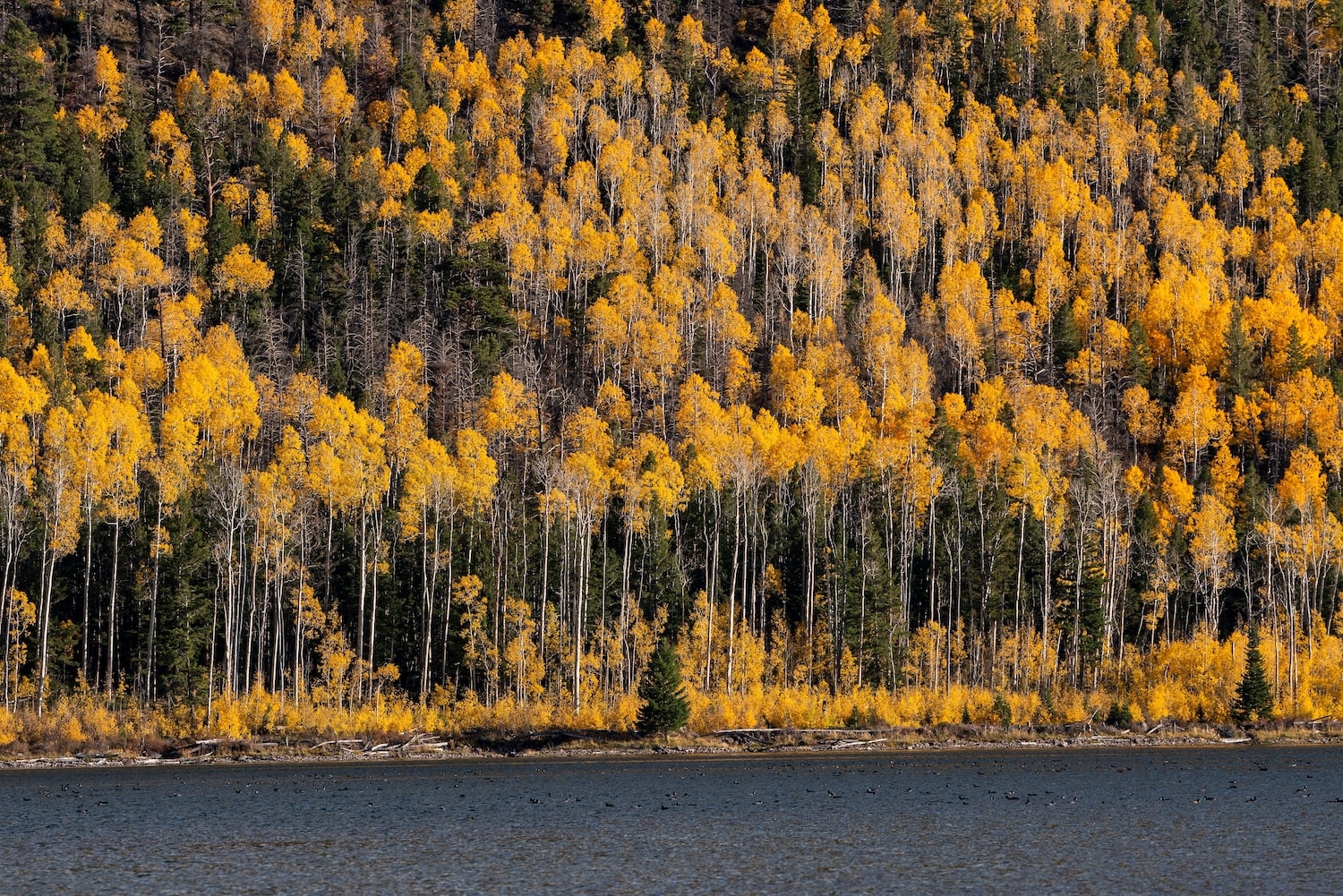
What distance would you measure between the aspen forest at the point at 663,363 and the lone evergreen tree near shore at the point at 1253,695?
2291 millimetres

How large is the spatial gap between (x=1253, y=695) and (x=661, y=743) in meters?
27.6

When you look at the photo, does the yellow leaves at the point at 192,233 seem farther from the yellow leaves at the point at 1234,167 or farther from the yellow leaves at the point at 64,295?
the yellow leaves at the point at 1234,167

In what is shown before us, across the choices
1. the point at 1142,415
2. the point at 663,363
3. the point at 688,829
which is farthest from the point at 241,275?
the point at 688,829

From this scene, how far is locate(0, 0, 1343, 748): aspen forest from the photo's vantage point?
221 ft

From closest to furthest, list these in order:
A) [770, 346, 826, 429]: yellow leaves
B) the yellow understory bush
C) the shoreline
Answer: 1. the shoreline
2. the yellow understory bush
3. [770, 346, 826, 429]: yellow leaves

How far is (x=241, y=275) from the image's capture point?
350ft

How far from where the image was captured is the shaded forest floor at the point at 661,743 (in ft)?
178

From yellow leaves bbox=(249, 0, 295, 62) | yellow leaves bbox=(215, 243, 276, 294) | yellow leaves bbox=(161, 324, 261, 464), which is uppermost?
yellow leaves bbox=(249, 0, 295, 62)

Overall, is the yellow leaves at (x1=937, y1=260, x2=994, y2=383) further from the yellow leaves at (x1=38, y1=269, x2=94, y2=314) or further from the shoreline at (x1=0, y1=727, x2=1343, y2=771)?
the yellow leaves at (x1=38, y1=269, x2=94, y2=314)

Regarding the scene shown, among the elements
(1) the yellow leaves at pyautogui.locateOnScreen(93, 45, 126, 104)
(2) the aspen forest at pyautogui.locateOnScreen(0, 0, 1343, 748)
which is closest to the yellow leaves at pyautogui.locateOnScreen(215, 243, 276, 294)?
(2) the aspen forest at pyautogui.locateOnScreen(0, 0, 1343, 748)

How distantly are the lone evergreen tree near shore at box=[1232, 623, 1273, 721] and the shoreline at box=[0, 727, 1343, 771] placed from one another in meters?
0.99

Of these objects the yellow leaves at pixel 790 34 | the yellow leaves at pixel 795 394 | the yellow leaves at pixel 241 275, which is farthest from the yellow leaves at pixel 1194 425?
the yellow leaves at pixel 790 34

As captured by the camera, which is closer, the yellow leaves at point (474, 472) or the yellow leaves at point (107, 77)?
the yellow leaves at point (474, 472)

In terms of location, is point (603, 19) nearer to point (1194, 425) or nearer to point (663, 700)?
point (1194, 425)
